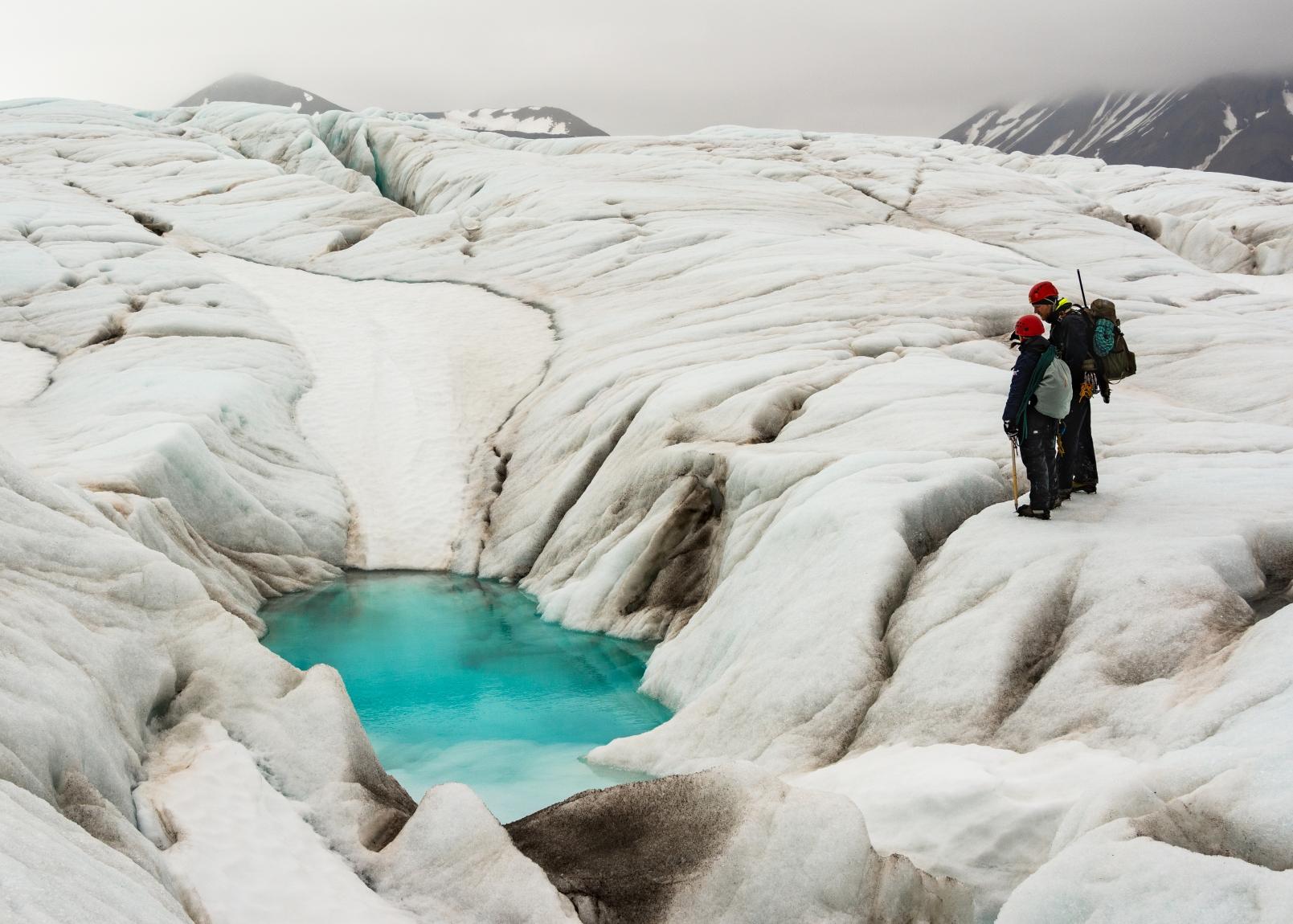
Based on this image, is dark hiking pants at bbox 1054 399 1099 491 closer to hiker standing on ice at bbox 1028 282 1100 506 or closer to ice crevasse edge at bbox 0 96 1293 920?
hiker standing on ice at bbox 1028 282 1100 506

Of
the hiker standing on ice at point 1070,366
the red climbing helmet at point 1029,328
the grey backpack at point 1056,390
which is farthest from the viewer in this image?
the hiker standing on ice at point 1070,366

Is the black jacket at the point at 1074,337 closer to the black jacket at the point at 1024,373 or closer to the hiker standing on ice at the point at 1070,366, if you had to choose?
the hiker standing on ice at the point at 1070,366

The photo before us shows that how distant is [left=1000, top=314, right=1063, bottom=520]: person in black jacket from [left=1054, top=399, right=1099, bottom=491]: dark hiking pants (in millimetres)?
486

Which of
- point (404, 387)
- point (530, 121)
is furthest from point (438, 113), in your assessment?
point (404, 387)

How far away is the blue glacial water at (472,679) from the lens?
12477mm

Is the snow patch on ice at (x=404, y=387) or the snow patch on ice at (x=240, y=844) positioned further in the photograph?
the snow patch on ice at (x=404, y=387)

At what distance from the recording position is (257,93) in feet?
560

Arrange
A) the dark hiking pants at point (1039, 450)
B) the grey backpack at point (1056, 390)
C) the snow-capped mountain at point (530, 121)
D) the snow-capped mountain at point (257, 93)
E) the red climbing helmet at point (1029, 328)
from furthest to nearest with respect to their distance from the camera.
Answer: the snow-capped mountain at point (530, 121)
the snow-capped mountain at point (257, 93)
the dark hiking pants at point (1039, 450)
the grey backpack at point (1056, 390)
the red climbing helmet at point (1029, 328)

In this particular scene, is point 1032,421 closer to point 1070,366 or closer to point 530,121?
point 1070,366

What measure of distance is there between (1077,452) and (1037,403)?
129cm

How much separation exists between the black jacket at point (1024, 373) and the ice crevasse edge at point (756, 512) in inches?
51.9

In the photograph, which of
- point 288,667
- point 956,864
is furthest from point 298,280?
point 956,864

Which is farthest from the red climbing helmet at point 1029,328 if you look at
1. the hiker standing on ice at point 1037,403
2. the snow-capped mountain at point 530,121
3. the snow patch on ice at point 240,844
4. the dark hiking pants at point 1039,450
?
the snow-capped mountain at point 530,121

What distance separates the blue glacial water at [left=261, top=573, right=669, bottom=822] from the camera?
40.9 feet
